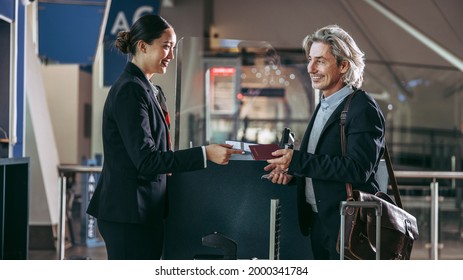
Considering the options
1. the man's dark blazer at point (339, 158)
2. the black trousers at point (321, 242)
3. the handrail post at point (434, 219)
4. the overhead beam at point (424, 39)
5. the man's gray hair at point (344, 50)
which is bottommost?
the handrail post at point (434, 219)

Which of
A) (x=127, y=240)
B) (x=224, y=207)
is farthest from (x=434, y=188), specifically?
(x=127, y=240)

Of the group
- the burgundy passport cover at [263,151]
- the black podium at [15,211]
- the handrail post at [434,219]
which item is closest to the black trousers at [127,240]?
the burgundy passport cover at [263,151]

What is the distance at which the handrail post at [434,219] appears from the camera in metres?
5.34

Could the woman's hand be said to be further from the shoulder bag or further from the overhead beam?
the overhead beam

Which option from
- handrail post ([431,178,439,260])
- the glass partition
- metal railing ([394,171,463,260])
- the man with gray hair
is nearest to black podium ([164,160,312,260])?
the man with gray hair

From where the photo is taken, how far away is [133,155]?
7.75 feet

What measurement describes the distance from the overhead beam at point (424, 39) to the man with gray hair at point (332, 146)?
660 cm

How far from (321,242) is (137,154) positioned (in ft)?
2.18

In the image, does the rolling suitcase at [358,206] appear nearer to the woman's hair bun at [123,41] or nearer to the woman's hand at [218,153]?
the woman's hand at [218,153]

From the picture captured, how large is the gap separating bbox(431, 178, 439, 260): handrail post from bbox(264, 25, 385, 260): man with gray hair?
2917 mm

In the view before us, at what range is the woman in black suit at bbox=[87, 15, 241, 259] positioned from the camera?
2375 mm

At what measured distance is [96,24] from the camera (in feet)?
19.3
